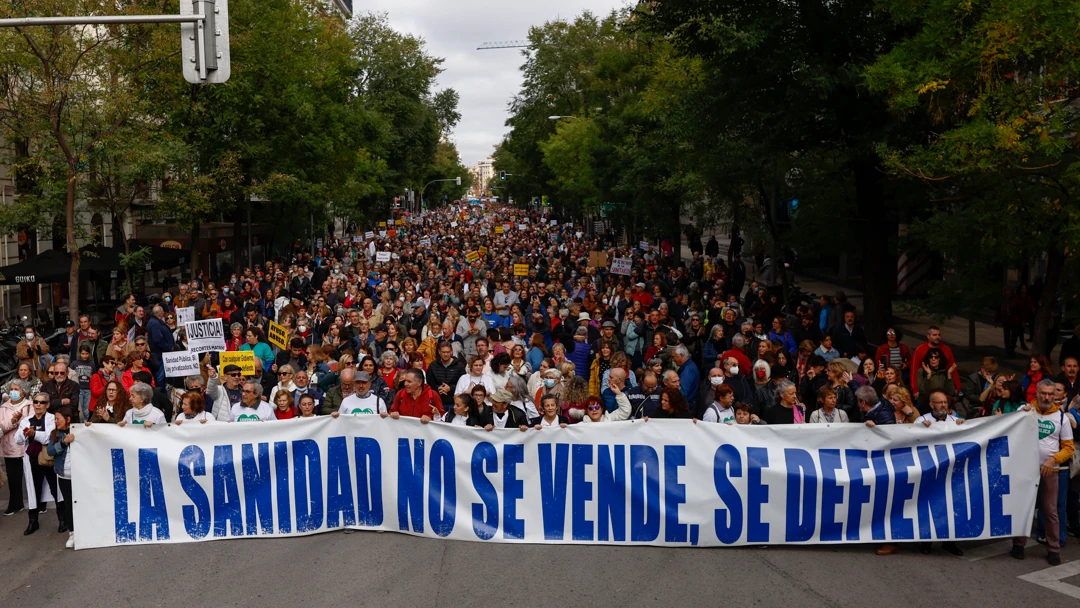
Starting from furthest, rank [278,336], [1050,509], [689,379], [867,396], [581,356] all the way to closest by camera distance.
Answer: [278,336], [581,356], [689,379], [867,396], [1050,509]

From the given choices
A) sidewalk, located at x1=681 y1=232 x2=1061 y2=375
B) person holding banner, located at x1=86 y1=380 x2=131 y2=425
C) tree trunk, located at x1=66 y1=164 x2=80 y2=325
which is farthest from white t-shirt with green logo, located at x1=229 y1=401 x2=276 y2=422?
tree trunk, located at x1=66 y1=164 x2=80 y2=325

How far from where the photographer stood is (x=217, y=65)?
9.82 metres

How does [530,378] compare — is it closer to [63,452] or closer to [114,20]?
[63,452]

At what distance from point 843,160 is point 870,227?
2723 millimetres

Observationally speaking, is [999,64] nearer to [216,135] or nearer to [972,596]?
[972,596]

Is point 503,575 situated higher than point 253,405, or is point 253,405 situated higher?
point 253,405

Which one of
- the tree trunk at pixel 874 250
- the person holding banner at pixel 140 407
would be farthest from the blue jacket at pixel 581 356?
the tree trunk at pixel 874 250

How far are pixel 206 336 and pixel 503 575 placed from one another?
847 centimetres

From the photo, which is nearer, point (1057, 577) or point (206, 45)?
point (1057, 577)

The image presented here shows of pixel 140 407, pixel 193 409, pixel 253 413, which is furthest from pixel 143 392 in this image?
pixel 253 413

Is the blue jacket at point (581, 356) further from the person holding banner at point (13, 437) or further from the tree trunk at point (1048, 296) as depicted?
the person holding banner at point (13, 437)

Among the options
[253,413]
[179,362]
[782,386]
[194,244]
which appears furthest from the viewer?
[194,244]

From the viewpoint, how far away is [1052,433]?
28.5 feet

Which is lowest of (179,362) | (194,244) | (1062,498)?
(1062,498)
